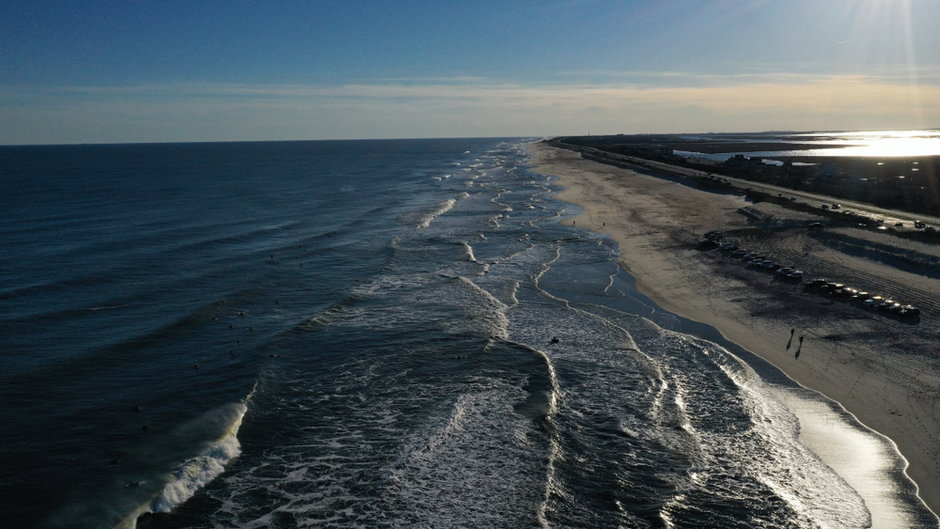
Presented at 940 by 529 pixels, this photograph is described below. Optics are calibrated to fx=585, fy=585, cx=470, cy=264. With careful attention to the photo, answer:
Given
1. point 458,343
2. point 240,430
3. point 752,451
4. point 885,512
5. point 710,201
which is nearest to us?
point 885,512

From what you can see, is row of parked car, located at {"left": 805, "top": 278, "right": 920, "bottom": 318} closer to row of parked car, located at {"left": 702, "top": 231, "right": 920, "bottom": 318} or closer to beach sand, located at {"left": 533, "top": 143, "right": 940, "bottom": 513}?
row of parked car, located at {"left": 702, "top": 231, "right": 920, "bottom": 318}

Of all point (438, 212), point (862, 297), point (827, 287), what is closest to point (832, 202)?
point (827, 287)

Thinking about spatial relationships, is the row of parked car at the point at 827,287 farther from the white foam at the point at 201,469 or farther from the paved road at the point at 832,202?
the white foam at the point at 201,469

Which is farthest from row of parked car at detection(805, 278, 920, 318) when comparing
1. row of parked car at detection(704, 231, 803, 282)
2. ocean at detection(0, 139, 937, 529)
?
ocean at detection(0, 139, 937, 529)

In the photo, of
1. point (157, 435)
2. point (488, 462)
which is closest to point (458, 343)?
point (488, 462)

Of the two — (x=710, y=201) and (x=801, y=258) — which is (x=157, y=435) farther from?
(x=710, y=201)

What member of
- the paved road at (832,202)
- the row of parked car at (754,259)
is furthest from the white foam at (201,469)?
the paved road at (832,202)
